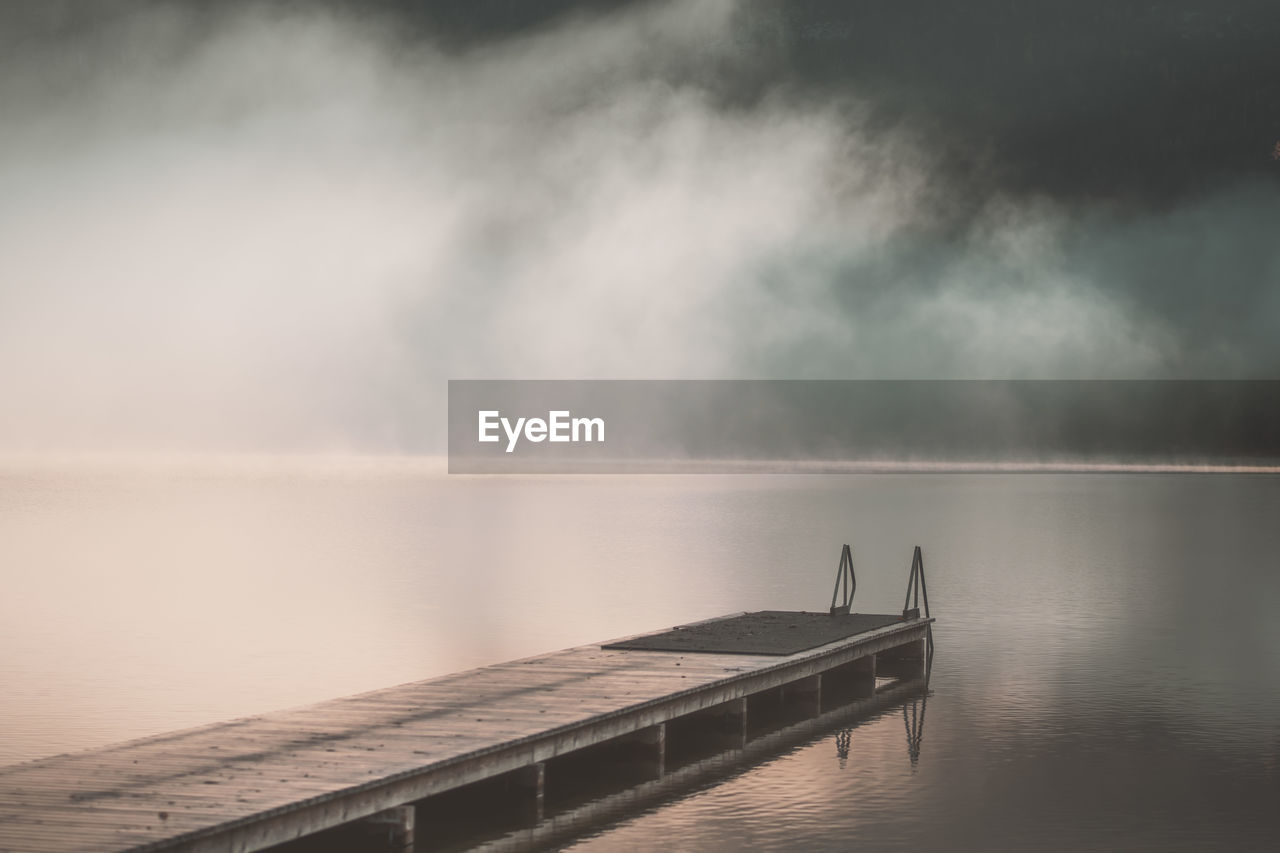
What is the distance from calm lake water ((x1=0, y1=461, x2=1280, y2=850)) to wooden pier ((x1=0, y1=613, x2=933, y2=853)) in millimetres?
837

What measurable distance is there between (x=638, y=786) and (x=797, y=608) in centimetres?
1724

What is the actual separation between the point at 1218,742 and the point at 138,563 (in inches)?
1302

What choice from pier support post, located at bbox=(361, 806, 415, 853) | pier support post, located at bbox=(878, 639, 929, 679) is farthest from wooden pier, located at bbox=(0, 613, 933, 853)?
pier support post, located at bbox=(878, 639, 929, 679)

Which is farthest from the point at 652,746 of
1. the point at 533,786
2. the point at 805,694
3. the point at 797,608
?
the point at 797,608

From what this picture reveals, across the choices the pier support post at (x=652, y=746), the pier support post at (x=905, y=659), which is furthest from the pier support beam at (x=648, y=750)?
the pier support post at (x=905, y=659)

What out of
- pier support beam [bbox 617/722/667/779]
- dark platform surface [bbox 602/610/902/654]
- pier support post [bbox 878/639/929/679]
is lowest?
pier support beam [bbox 617/722/667/779]

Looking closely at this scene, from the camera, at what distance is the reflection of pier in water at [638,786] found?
11812 mm

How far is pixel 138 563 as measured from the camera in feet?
141

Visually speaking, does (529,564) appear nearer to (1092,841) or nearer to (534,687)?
(534,687)

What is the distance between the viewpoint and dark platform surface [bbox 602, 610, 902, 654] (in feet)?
57.0

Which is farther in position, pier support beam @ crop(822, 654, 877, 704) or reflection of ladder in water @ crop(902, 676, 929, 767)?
pier support beam @ crop(822, 654, 877, 704)

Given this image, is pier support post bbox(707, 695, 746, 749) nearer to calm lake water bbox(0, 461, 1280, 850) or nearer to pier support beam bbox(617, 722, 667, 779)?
calm lake water bbox(0, 461, 1280, 850)

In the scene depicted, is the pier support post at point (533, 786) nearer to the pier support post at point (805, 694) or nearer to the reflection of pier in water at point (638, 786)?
the reflection of pier in water at point (638, 786)

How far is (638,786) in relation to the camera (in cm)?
1354
